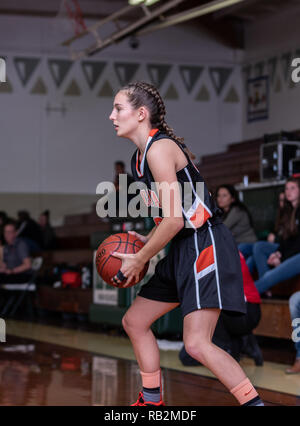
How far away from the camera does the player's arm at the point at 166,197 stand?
2799 mm

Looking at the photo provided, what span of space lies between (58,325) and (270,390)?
524 cm

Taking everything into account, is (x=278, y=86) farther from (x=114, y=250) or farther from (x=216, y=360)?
(x=216, y=360)

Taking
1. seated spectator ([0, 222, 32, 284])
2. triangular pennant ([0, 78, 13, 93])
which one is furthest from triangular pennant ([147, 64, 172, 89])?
seated spectator ([0, 222, 32, 284])

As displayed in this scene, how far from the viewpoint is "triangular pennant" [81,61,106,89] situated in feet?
50.6

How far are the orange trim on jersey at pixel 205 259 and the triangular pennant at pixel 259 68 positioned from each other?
12907 millimetres

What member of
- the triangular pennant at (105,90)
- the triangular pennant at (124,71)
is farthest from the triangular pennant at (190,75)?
the triangular pennant at (105,90)

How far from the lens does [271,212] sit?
295 inches

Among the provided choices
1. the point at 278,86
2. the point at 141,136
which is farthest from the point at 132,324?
the point at 278,86

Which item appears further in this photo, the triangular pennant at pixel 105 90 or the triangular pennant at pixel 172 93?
the triangular pennant at pixel 172 93

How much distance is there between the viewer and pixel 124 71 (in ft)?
51.0

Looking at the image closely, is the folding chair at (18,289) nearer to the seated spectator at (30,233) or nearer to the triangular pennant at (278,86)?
the seated spectator at (30,233)

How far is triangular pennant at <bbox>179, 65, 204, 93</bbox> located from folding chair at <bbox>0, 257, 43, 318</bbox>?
6704mm

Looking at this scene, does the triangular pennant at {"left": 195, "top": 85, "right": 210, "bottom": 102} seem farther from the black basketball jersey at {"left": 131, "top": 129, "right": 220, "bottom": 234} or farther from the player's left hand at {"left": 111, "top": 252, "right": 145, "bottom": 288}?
the player's left hand at {"left": 111, "top": 252, "right": 145, "bottom": 288}

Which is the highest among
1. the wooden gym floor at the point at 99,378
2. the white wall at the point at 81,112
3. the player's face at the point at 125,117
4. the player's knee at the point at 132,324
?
the white wall at the point at 81,112
